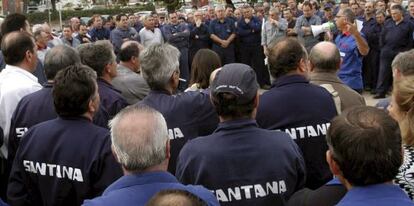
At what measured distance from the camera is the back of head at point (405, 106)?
2756 millimetres

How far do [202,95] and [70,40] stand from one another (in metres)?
9.07

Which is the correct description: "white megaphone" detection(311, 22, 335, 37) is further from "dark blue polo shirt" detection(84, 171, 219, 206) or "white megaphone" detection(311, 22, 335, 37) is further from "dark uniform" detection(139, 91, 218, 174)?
"dark blue polo shirt" detection(84, 171, 219, 206)

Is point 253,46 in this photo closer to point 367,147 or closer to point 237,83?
point 237,83

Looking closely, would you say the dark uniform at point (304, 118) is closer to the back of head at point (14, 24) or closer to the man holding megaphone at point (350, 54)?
the back of head at point (14, 24)

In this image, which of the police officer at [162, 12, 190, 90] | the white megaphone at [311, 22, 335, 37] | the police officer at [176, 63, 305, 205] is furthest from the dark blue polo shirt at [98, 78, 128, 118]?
the police officer at [162, 12, 190, 90]

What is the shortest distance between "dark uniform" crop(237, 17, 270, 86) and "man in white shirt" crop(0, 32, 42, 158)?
9.75 meters

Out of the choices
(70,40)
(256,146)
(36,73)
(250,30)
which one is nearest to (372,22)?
(250,30)

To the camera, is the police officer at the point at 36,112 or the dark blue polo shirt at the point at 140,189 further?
the police officer at the point at 36,112

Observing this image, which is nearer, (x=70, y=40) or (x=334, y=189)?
(x=334, y=189)

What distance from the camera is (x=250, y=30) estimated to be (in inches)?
559

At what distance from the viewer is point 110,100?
14.2ft

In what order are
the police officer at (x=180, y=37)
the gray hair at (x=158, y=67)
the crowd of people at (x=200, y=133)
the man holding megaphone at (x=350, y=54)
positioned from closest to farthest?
the crowd of people at (x=200, y=133) < the gray hair at (x=158, y=67) < the man holding megaphone at (x=350, y=54) < the police officer at (x=180, y=37)

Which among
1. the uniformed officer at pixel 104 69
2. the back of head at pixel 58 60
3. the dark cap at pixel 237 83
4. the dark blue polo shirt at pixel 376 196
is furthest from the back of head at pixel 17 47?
the dark blue polo shirt at pixel 376 196

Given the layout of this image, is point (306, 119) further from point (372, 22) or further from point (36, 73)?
point (372, 22)
